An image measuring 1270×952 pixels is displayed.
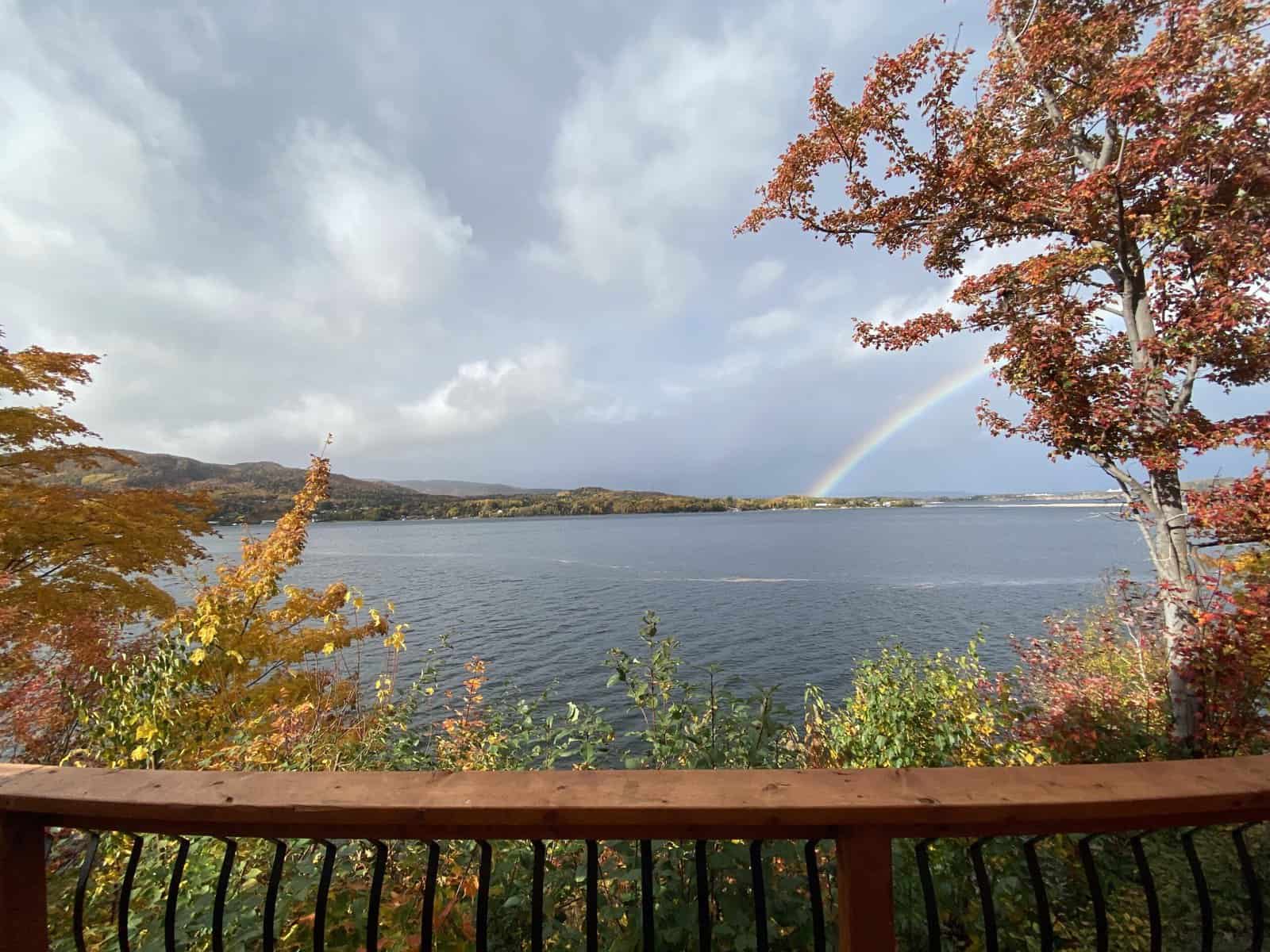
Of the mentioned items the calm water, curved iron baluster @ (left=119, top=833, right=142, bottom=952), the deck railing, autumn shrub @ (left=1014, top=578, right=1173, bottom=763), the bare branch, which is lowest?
the calm water

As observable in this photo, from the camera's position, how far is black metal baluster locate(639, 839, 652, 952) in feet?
4.45

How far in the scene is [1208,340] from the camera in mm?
4578

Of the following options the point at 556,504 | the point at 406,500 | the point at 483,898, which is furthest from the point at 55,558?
the point at 556,504

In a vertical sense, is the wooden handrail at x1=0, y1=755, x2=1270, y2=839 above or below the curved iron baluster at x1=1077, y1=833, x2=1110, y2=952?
above

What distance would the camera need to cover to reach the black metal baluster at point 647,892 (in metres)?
1.36

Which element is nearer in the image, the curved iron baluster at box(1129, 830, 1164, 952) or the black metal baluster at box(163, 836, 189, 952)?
the curved iron baluster at box(1129, 830, 1164, 952)

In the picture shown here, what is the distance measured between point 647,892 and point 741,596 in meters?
28.3

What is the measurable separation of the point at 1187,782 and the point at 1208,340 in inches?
206

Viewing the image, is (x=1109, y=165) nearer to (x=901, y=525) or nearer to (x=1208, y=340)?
(x=1208, y=340)

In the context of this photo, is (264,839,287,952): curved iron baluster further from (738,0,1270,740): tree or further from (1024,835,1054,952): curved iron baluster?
(738,0,1270,740): tree

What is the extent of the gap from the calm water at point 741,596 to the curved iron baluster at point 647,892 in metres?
6.57

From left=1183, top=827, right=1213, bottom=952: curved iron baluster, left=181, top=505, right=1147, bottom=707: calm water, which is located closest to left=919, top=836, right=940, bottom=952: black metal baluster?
left=1183, top=827, right=1213, bottom=952: curved iron baluster

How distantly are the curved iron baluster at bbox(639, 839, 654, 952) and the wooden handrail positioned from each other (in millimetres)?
192

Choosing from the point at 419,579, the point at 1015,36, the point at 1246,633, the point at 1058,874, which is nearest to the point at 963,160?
the point at 1015,36
